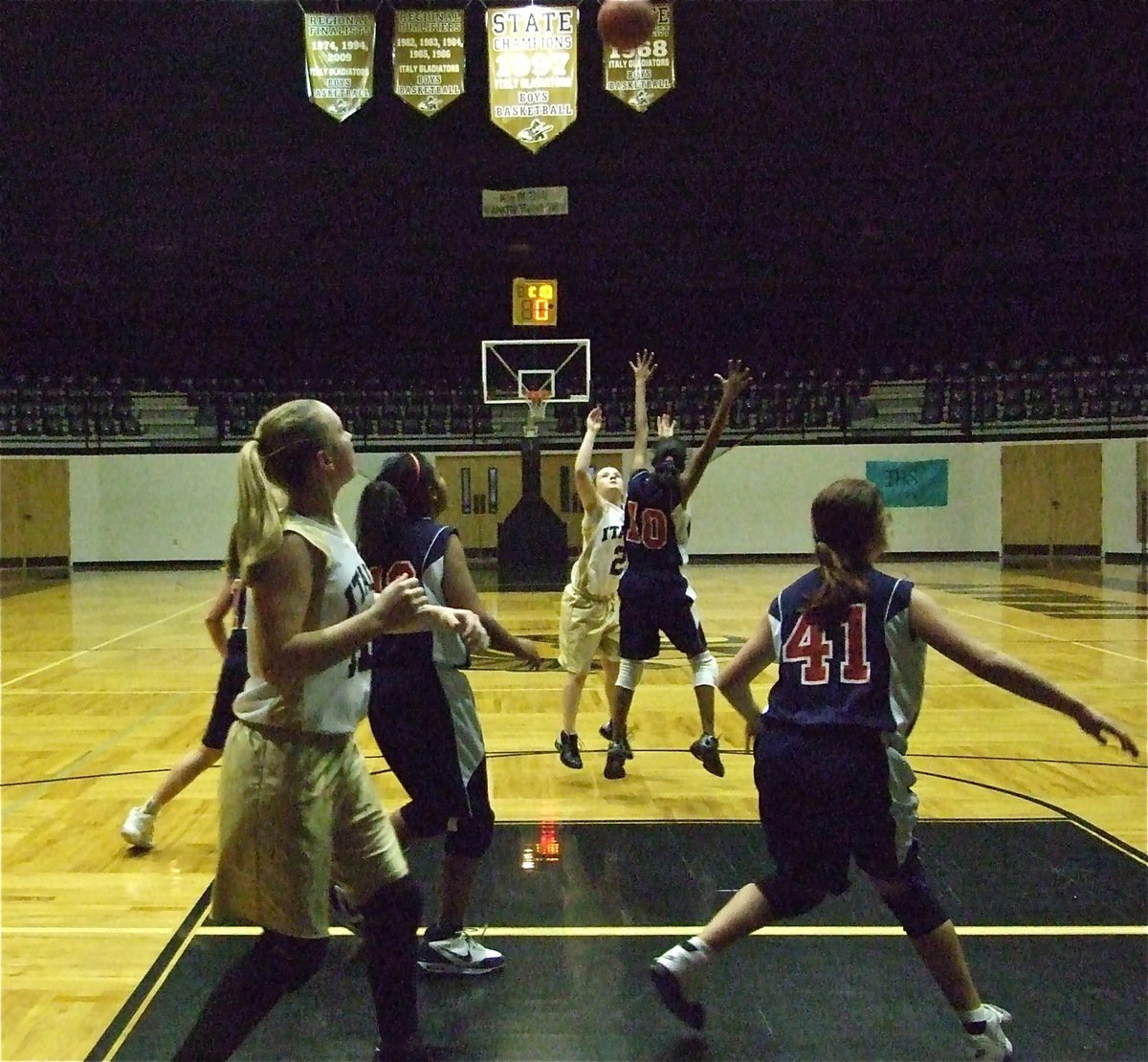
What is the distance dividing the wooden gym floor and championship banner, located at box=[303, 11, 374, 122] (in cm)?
807

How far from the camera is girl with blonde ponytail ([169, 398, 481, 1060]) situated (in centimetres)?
219

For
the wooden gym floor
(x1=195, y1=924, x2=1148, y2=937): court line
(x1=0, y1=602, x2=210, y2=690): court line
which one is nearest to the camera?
the wooden gym floor

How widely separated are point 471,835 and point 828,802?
3.79 feet

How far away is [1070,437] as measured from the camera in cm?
2167

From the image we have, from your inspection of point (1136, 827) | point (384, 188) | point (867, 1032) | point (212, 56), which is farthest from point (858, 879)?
point (384, 188)

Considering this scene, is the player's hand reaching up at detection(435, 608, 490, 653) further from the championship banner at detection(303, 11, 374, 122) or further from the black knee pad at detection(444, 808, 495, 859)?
the championship banner at detection(303, 11, 374, 122)

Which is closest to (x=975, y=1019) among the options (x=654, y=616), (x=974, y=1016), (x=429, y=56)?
(x=974, y=1016)

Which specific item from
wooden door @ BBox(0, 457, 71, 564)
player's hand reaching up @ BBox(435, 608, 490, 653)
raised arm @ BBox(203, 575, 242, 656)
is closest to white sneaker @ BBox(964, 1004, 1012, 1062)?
player's hand reaching up @ BBox(435, 608, 490, 653)

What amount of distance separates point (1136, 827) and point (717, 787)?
1897 millimetres

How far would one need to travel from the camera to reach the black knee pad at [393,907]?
7.88 ft

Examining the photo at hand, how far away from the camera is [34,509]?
21.4 metres

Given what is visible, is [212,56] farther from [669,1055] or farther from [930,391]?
[669,1055]

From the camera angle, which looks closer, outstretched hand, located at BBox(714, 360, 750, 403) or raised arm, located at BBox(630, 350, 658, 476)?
outstretched hand, located at BBox(714, 360, 750, 403)

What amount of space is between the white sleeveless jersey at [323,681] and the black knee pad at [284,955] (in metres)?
0.44
